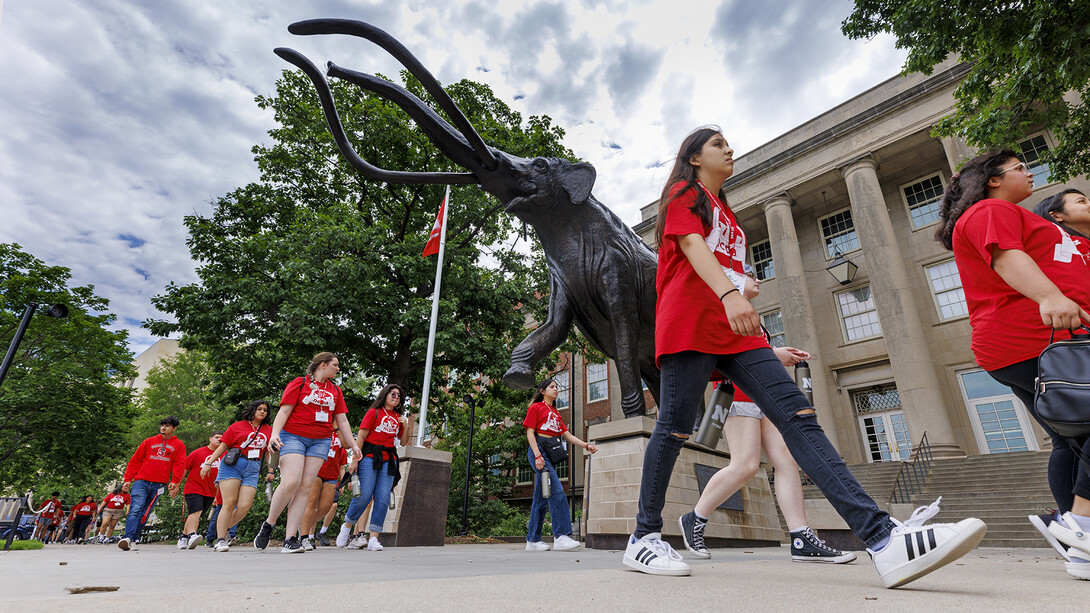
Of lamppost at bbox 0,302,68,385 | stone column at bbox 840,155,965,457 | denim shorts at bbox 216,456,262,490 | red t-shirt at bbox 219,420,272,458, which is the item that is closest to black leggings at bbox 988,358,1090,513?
red t-shirt at bbox 219,420,272,458

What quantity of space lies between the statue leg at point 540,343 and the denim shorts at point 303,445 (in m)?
2.00

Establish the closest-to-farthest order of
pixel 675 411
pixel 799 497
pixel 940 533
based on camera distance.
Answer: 1. pixel 940 533
2. pixel 675 411
3. pixel 799 497

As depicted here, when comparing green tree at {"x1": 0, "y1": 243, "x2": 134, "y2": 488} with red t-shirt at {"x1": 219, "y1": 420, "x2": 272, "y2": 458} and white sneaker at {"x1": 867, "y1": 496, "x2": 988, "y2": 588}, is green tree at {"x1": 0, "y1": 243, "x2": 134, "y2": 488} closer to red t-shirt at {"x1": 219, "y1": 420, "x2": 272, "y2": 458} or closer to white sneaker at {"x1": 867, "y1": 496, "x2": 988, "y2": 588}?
red t-shirt at {"x1": 219, "y1": 420, "x2": 272, "y2": 458}

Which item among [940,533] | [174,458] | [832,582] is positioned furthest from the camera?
[174,458]

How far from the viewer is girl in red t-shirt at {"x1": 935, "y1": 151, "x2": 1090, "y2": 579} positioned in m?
2.40

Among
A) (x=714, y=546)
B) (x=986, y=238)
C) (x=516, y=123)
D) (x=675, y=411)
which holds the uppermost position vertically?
(x=516, y=123)

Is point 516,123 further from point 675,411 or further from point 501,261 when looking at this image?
point 675,411

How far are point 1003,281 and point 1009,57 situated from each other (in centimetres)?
773

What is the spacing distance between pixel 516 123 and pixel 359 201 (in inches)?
223

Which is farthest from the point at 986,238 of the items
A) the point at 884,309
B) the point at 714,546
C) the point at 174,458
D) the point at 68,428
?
the point at 68,428

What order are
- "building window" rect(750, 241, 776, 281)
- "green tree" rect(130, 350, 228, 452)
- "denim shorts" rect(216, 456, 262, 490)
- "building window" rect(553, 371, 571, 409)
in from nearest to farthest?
"denim shorts" rect(216, 456, 262, 490), "building window" rect(750, 241, 776, 281), "green tree" rect(130, 350, 228, 452), "building window" rect(553, 371, 571, 409)

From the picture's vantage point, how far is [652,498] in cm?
252

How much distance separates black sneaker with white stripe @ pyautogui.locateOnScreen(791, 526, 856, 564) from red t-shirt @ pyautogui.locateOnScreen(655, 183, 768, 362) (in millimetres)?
1704

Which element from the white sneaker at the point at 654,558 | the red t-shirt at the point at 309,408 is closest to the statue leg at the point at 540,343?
the red t-shirt at the point at 309,408
